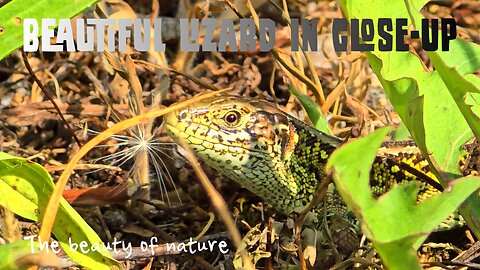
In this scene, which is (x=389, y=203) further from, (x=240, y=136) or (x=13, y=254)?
(x=240, y=136)

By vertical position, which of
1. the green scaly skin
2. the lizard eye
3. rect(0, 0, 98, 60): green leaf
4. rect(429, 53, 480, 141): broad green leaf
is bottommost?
the green scaly skin

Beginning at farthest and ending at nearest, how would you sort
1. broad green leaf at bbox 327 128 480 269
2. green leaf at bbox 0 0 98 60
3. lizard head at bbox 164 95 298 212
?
lizard head at bbox 164 95 298 212
green leaf at bbox 0 0 98 60
broad green leaf at bbox 327 128 480 269

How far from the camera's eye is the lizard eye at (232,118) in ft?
7.86

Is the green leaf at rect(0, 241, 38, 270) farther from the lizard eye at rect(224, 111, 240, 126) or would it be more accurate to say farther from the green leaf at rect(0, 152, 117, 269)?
the lizard eye at rect(224, 111, 240, 126)

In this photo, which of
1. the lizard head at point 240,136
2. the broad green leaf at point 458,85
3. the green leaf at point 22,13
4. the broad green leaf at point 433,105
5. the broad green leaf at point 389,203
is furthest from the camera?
the lizard head at point 240,136


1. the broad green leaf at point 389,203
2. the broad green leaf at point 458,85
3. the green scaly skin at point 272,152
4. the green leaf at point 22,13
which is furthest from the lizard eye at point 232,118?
the broad green leaf at point 389,203

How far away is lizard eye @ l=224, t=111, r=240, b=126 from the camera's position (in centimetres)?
239

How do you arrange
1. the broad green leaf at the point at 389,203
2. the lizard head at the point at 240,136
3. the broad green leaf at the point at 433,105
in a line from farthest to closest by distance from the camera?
the lizard head at the point at 240,136
the broad green leaf at the point at 433,105
the broad green leaf at the point at 389,203

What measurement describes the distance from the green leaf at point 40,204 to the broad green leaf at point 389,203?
74 centimetres

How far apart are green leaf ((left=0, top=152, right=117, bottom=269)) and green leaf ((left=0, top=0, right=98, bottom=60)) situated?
0.32 metres

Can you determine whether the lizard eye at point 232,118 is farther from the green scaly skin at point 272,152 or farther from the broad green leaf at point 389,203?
the broad green leaf at point 389,203

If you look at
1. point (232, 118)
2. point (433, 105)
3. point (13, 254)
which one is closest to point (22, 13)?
point (232, 118)

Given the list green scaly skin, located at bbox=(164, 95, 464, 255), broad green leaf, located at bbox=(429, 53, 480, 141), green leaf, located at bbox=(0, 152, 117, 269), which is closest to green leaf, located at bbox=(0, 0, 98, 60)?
green leaf, located at bbox=(0, 152, 117, 269)

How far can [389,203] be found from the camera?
4.50ft
